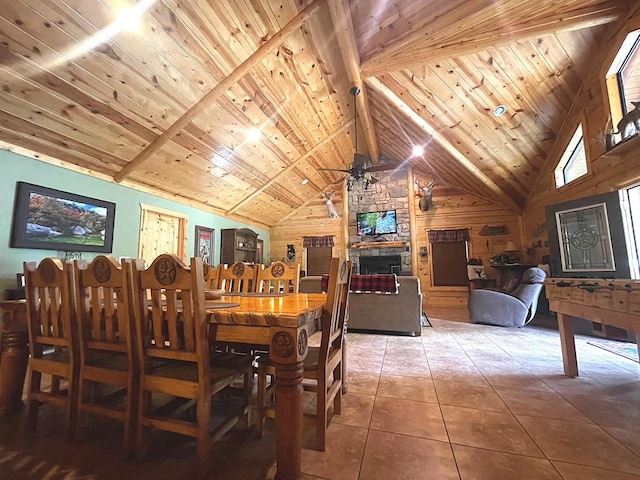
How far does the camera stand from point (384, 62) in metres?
3.60

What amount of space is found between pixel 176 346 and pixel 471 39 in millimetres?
4090

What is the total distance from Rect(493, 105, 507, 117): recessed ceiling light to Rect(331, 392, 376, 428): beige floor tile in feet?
14.1

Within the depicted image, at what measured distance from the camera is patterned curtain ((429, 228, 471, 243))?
6637 mm

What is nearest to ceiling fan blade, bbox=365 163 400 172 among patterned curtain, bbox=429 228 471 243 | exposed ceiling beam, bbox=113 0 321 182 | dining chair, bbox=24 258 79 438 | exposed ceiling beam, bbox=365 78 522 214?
patterned curtain, bbox=429 228 471 243

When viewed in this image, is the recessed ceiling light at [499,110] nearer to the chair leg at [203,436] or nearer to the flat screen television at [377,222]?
the flat screen television at [377,222]

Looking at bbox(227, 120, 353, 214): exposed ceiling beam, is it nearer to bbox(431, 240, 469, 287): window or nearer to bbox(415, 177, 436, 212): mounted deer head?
bbox(415, 177, 436, 212): mounted deer head

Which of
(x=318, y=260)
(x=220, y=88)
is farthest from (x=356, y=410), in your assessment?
(x=318, y=260)

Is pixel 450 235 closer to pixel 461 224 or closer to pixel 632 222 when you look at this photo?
pixel 461 224

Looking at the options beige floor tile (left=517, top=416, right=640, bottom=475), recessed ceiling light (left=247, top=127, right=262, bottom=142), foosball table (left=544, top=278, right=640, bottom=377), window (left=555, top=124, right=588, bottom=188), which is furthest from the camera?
recessed ceiling light (left=247, top=127, right=262, bottom=142)

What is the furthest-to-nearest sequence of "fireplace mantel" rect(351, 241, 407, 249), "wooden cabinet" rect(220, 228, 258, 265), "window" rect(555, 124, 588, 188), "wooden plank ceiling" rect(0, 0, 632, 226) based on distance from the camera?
"fireplace mantel" rect(351, 241, 407, 249) → "wooden cabinet" rect(220, 228, 258, 265) → "window" rect(555, 124, 588, 188) → "wooden plank ceiling" rect(0, 0, 632, 226)

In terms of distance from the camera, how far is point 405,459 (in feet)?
4.39

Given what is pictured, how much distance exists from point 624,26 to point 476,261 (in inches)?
176

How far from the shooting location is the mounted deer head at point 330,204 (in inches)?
286

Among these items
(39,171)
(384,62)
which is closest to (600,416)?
(384,62)
